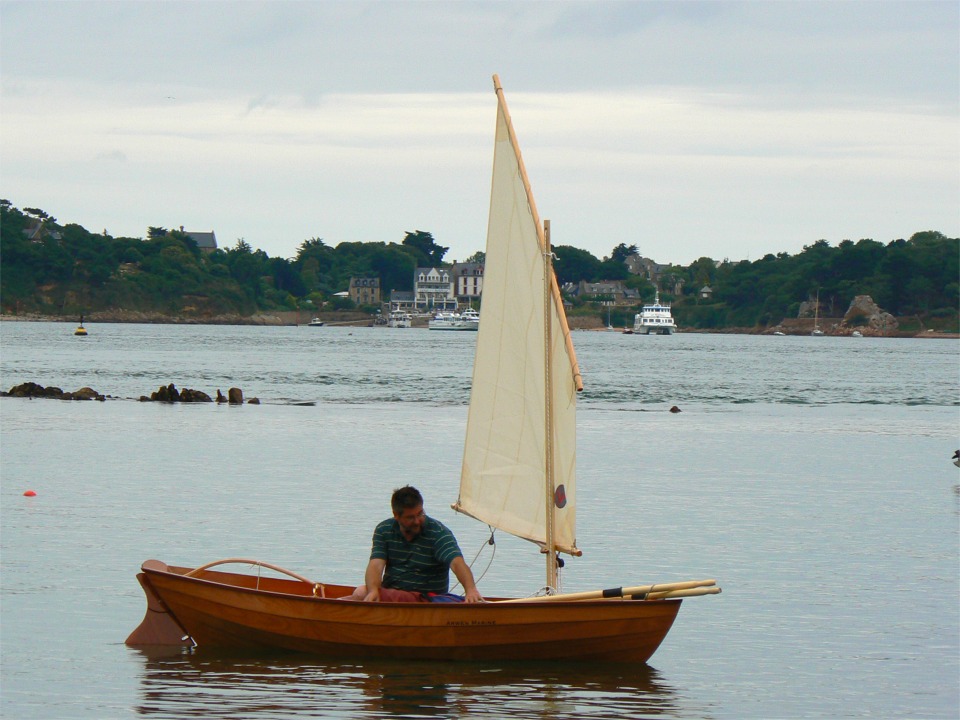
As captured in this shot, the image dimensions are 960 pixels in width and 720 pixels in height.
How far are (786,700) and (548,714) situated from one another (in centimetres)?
259

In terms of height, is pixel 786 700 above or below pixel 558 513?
below

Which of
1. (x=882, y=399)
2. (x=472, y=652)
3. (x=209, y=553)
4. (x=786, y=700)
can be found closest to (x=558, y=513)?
(x=472, y=652)

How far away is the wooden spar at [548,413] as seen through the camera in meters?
15.2

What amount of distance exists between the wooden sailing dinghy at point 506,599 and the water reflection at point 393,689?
Result: 20cm

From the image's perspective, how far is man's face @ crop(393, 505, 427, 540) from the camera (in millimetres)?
14406

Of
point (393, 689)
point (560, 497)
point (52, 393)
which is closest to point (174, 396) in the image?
point (52, 393)

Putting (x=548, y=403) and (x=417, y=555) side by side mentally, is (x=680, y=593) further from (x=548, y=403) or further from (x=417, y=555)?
(x=417, y=555)

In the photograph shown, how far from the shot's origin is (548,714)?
13945 mm

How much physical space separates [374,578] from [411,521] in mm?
881

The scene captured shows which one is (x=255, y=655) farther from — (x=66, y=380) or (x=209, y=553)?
(x=66, y=380)

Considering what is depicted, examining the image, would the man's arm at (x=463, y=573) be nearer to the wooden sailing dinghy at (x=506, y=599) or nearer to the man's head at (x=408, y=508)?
the wooden sailing dinghy at (x=506, y=599)

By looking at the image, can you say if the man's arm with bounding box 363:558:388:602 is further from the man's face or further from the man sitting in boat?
the man's face

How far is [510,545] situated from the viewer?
23.8 meters

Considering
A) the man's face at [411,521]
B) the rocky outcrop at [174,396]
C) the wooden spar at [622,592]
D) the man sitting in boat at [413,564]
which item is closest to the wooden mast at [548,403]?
the wooden spar at [622,592]
